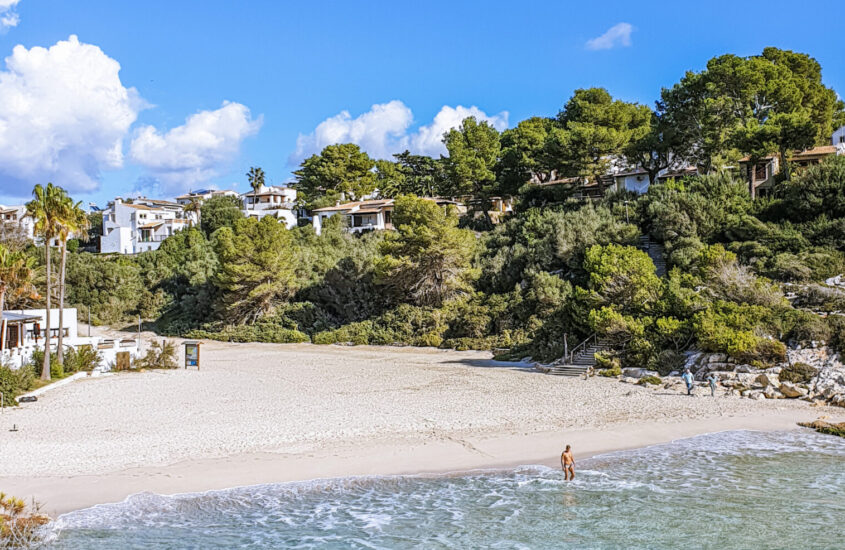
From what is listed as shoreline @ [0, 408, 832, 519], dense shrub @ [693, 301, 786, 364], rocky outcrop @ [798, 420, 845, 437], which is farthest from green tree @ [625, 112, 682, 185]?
rocky outcrop @ [798, 420, 845, 437]

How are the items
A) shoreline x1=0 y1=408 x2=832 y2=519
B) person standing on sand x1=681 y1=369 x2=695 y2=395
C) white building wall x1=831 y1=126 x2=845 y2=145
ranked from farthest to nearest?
white building wall x1=831 y1=126 x2=845 y2=145 → person standing on sand x1=681 y1=369 x2=695 y2=395 → shoreline x1=0 y1=408 x2=832 y2=519

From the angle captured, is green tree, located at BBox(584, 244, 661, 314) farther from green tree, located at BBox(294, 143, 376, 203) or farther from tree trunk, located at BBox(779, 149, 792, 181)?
green tree, located at BBox(294, 143, 376, 203)

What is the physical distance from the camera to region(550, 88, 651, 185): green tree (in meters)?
50.8

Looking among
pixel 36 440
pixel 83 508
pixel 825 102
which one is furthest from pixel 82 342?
pixel 825 102

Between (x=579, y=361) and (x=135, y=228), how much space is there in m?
65.6

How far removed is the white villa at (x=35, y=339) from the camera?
1140 inches

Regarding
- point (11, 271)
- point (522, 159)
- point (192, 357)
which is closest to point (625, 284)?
point (192, 357)

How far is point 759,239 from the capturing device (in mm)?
36906

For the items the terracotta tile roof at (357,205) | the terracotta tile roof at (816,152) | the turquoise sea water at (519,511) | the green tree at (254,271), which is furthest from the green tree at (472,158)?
the turquoise sea water at (519,511)

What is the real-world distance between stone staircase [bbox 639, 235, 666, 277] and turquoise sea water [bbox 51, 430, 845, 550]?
2186cm

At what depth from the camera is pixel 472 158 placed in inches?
2440

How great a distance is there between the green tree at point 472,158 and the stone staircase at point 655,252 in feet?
66.0

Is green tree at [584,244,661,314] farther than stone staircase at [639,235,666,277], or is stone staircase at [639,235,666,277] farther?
stone staircase at [639,235,666,277]

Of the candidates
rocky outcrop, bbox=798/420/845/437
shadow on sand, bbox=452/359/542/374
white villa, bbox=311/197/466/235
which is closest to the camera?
rocky outcrop, bbox=798/420/845/437
